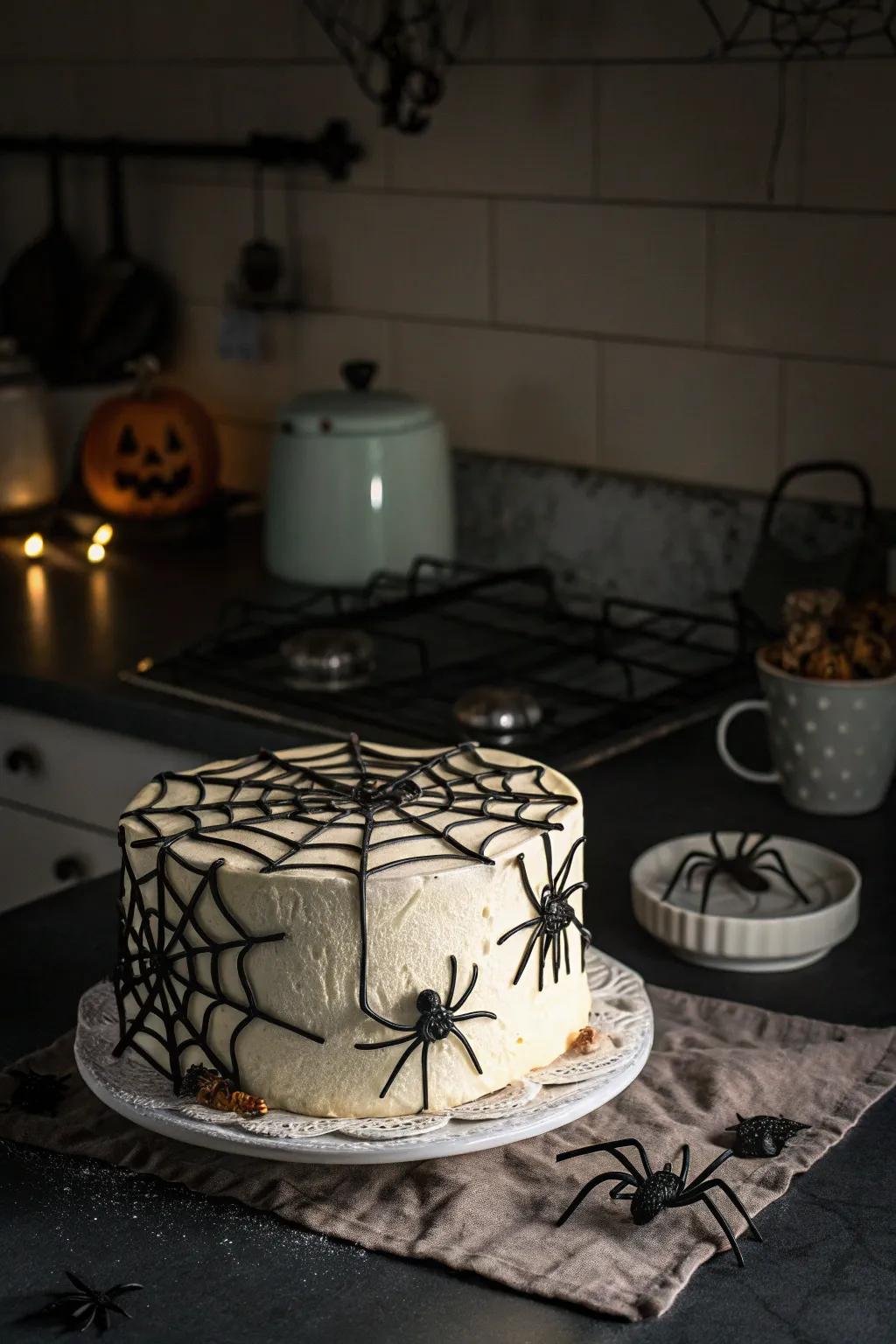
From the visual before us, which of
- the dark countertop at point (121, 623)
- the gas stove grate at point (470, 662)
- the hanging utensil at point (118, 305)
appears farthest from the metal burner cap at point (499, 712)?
the hanging utensil at point (118, 305)

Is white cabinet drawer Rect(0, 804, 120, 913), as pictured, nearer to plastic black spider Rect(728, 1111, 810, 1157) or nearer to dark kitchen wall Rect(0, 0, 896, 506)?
dark kitchen wall Rect(0, 0, 896, 506)

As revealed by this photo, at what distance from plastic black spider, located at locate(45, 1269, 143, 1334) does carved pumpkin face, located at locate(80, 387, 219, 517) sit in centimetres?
151

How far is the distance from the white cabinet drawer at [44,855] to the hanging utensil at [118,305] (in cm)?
79

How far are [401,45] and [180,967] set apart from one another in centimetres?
141

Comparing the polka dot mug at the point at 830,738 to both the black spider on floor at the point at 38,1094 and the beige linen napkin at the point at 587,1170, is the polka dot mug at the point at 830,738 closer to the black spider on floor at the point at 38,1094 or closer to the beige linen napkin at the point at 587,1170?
the beige linen napkin at the point at 587,1170

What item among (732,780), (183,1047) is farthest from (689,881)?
(183,1047)

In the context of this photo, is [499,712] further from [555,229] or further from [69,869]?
[555,229]

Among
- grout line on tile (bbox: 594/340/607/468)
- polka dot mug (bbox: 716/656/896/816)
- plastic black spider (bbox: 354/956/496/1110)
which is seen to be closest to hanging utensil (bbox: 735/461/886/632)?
grout line on tile (bbox: 594/340/607/468)

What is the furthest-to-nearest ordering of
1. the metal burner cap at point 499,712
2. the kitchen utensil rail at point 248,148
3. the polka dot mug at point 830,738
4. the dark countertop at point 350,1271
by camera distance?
the kitchen utensil rail at point 248,148, the metal burner cap at point 499,712, the polka dot mug at point 830,738, the dark countertop at point 350,1271

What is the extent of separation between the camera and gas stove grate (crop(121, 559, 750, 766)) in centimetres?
156

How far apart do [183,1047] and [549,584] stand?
45.0 inches

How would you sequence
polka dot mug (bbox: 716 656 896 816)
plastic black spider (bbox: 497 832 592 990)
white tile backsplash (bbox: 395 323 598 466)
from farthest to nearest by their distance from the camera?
white tile backsplash (bbox: 395 323 598 466) < polka dot mug (bbox: 716 656 896 816) < plastic black spider (bbox: 497 832 592 990)

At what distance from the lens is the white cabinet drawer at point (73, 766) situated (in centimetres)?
170

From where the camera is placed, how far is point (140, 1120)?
847mm
